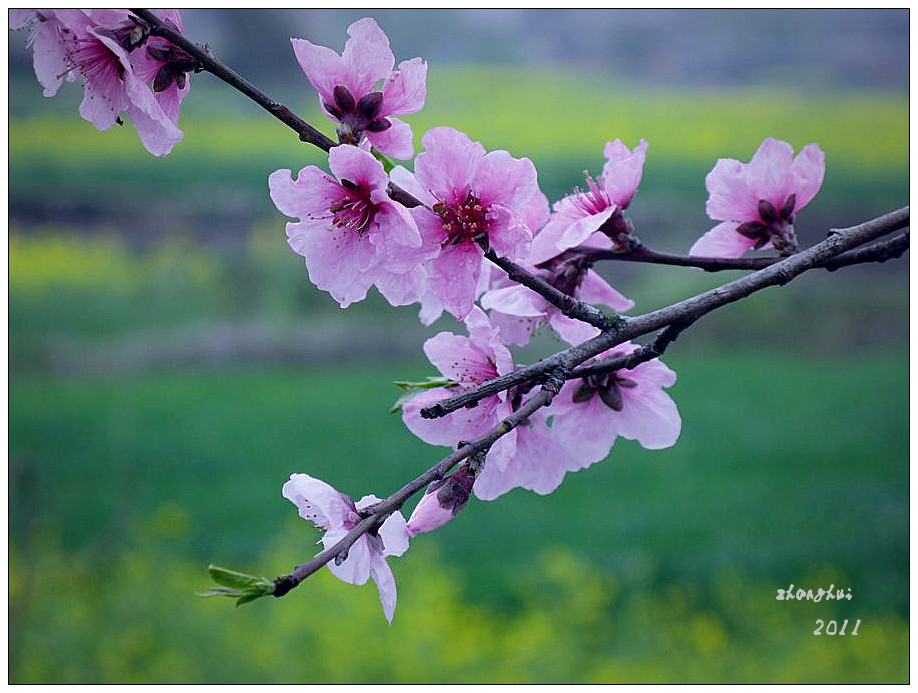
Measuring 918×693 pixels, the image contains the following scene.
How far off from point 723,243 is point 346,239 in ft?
0.61

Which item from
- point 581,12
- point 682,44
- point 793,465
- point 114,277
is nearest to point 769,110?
point 682,44

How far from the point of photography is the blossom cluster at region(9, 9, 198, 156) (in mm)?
340

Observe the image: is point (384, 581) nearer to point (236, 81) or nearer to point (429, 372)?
point (236, 81)

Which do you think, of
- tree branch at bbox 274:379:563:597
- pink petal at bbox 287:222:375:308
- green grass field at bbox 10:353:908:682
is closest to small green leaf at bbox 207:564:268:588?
tree branch at bbox 274:379:563:597

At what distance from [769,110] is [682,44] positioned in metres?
0.21

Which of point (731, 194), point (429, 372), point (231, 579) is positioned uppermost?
point (429, 372)

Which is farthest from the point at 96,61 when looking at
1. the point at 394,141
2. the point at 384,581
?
the point at 384,581

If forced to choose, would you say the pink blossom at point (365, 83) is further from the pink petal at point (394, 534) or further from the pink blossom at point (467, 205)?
the pink petal at point (394, 534)

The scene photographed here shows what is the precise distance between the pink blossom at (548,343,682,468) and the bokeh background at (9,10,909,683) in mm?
1026

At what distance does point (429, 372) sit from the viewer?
1794 mm

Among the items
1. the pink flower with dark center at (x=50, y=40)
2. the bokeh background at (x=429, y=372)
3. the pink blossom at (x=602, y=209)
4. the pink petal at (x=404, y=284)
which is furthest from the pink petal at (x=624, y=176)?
the bokeh background at (x=429, y=372)

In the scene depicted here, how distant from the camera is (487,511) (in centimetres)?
166

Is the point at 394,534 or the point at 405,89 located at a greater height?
the point at 405,89

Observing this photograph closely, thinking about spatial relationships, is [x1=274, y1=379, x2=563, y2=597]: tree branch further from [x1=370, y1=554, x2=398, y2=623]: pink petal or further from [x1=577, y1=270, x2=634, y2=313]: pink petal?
[x1=577, y1=270, x2=634, y2=313]: pink petal
